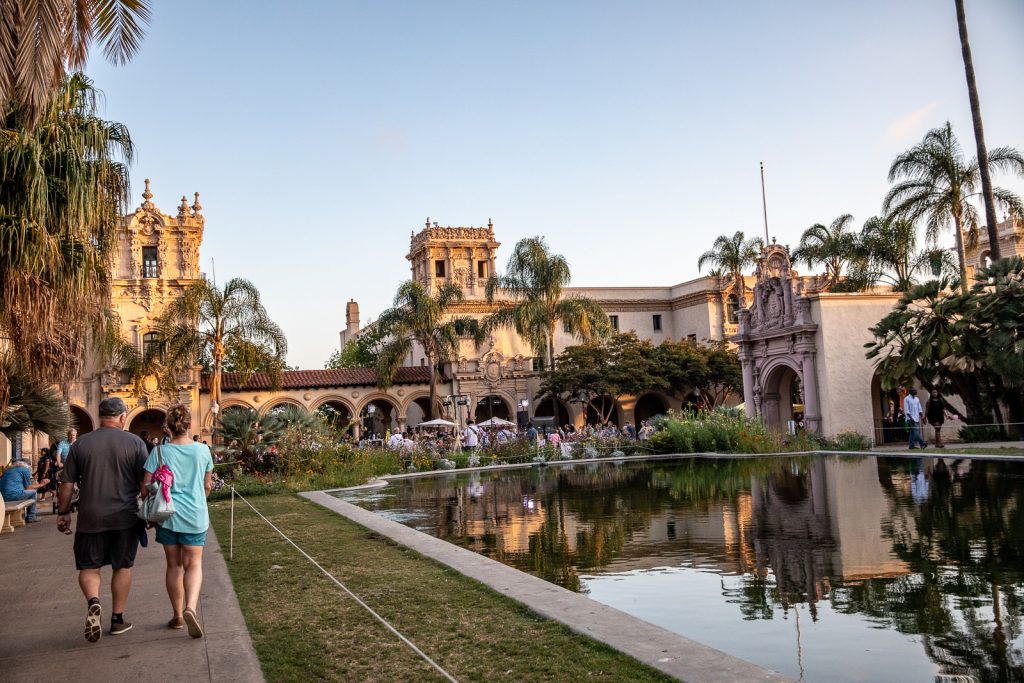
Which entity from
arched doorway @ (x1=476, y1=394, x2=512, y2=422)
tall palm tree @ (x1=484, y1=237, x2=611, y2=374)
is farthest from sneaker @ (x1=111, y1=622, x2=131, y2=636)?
arched doorway @ (x1=476, y1=394, x2=512, y2=422)

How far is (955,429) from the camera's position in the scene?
106 ft

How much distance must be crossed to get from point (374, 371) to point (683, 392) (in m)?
18.0

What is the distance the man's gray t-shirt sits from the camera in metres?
6.71

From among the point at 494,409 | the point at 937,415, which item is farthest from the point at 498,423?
the point at 937,415

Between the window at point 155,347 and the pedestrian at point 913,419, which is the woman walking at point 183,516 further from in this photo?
the window at point 155,347

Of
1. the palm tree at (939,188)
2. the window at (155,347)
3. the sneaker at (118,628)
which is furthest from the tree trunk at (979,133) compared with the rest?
the window at (155,347)

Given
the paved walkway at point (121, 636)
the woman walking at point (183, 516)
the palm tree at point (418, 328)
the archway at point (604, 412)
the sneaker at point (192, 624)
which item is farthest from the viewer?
the archway at point (604, 412)

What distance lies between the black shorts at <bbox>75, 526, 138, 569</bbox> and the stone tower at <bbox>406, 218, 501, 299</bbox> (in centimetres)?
4987

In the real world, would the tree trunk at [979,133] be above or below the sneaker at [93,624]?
above

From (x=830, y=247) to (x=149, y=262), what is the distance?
35.5 metres

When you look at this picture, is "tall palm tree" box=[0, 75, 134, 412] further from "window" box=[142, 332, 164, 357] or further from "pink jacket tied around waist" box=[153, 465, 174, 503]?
"window" box=[142, 332, 164, 357]

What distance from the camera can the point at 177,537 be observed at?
6797 millimetres

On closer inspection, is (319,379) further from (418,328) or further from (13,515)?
(13,515)

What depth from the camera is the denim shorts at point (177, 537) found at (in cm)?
678
